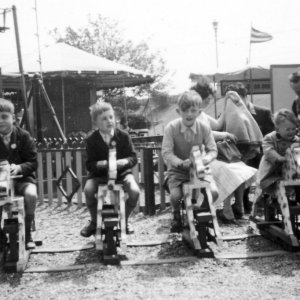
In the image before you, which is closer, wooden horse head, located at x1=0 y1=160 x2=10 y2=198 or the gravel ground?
the gravel ground

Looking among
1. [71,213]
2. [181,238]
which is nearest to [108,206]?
[181,238]

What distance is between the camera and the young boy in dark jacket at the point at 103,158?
464cm

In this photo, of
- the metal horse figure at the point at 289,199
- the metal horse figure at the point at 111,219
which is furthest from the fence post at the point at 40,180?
the metal horse figure at the point at 289,199

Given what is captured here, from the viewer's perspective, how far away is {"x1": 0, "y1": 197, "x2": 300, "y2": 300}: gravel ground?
3465 millimetres

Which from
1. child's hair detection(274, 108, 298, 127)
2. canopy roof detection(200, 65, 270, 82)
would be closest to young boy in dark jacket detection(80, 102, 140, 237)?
child's hair detection(274, 108, 298, 127)

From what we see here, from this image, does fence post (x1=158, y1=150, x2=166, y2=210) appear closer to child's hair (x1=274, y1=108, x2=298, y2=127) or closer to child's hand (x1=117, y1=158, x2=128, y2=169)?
child's hand (x1=117, y1=158, x2=128, y2=169)

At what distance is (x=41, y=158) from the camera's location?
7957mm

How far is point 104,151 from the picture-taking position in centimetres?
479

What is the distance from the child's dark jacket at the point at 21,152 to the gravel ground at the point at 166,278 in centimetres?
91

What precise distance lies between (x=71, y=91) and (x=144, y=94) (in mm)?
21321

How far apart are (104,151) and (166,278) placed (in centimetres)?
157

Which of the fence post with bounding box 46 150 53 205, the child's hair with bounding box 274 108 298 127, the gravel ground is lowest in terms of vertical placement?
the gravel ground

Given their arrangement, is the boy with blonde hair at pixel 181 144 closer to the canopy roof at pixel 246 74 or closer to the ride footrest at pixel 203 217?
the ride footrest at pixel 203 217

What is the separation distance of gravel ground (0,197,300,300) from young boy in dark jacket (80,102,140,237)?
500 mm
